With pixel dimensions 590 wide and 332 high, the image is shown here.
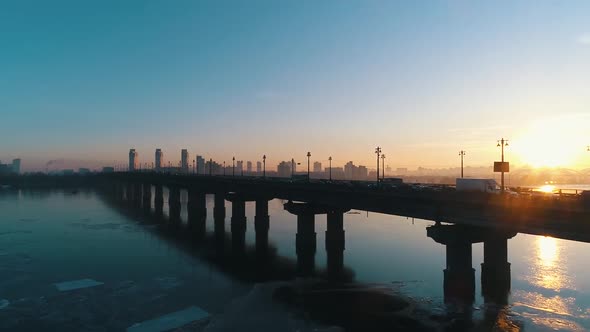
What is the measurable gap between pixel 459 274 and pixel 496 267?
22.8ft

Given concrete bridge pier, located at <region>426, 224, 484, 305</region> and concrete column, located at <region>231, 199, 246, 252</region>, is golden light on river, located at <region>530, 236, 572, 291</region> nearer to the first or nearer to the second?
concrete bridge pier, located at <region>426, 224, 484, 305</region>

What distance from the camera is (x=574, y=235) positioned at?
94.8 ft

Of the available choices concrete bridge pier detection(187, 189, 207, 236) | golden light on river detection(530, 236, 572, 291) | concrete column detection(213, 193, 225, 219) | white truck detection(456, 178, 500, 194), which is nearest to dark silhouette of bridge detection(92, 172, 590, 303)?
white truck detection(456, 178, 500, 194)

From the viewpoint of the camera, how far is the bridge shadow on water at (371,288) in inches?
1271

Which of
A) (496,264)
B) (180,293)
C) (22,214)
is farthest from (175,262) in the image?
(22,214)

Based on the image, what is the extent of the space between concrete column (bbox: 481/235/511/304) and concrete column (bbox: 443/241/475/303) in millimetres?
4076

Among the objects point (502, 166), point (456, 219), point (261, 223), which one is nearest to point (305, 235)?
point (261, 223)

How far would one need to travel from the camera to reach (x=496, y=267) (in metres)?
41.9

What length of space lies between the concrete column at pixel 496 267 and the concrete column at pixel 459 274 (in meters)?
4.08

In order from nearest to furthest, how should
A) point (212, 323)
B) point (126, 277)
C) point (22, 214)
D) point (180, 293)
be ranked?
point (212, 323), point (180, 293), point (126, 277), point (22, 214)

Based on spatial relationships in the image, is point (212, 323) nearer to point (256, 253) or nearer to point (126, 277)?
point (126, 277)

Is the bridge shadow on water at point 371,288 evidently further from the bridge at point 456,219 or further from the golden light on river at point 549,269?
the golden light on river at point 549,269

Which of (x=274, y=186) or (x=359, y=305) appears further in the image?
(x=274, y=186)

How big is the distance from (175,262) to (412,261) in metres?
33.8
